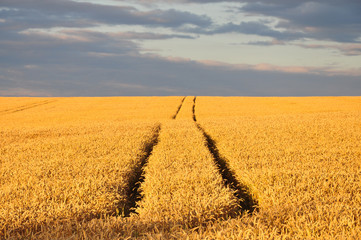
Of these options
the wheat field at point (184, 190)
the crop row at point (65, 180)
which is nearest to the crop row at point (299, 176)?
the wheat field at point (184, 190)

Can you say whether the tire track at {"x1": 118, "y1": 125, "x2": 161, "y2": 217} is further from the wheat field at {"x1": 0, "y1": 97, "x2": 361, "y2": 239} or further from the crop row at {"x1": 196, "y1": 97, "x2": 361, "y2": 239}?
the crop row at {"x1": 196, "y1": 97, "x2": 361, "y2": 239}

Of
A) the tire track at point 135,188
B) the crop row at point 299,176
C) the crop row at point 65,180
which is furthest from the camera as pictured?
the tire track at point 135,188

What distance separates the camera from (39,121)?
29.7 metres

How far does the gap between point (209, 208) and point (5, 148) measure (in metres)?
11.9

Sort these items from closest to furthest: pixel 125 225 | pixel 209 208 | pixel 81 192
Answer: pixel 125 225 < pixel 209 208 < pixel 81 192

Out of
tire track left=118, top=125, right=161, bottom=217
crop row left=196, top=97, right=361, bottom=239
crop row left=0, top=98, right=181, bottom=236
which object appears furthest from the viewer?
tire track left=118, top=125, right=161, bottom=217

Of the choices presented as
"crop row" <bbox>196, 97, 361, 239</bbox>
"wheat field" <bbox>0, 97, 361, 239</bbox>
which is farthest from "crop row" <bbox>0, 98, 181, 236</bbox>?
"crop row" <bbox>196, 97, 361, 239</bbox>

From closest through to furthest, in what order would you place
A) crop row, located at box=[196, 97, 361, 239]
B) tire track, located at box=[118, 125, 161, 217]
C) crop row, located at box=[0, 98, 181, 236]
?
Answer: 1. crop row, located at box=[196, 97, 361, 239]
2. crop row, located at box=[0, 98, 181, 236]
3. tire track, located at box=[118, 125, 161, 217]

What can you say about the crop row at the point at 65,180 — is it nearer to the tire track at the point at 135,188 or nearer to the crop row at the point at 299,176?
the tire track at the point at 135,188

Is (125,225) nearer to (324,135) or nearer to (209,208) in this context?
(209,208)

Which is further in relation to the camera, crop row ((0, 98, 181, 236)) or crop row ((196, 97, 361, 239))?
crop row ((0, 98, 181, 236))

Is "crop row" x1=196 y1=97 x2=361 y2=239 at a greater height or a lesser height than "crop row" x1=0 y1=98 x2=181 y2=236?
greater

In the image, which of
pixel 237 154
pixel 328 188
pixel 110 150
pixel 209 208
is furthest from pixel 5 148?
pixel 328 188

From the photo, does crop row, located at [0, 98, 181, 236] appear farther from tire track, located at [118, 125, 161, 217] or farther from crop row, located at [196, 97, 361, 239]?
crop row, located at [196, 97, 361, 239]
